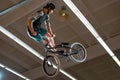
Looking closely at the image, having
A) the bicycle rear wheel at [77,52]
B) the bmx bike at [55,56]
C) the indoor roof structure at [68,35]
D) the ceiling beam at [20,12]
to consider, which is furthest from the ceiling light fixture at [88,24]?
the bmx bike at [55,56]

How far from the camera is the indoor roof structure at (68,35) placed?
25.1 ft

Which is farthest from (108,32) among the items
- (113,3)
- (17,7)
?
(17,7)

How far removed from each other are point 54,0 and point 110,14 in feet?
7.34

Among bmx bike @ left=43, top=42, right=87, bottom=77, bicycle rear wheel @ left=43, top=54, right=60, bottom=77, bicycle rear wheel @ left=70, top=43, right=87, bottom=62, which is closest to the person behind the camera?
bmx bike @ left=43, top=42, right=87, bottom=77

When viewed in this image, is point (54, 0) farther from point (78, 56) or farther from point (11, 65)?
point (11, 65)

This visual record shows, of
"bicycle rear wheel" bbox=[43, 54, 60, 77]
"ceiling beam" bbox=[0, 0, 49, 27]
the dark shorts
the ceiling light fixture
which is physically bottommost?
"bicycle rear wheel" bbox=[43, 54, 60, 77]

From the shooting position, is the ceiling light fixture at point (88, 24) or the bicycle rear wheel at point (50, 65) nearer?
the bicycle rear wheel at point (50, 65)

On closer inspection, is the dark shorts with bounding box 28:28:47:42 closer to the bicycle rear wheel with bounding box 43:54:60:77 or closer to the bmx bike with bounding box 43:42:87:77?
the bmx bike with bounding box 43:42:87:77

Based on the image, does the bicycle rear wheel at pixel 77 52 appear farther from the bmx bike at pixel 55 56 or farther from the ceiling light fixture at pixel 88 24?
the ceiling light fixture at pixel 88 24

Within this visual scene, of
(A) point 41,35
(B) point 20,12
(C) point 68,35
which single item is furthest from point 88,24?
(A) point 41,35

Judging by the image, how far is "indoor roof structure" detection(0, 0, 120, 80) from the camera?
7.65 meters

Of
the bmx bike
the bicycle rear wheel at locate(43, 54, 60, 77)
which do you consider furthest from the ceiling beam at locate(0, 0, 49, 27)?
the bicycle rear wheel at locate(43, 54, 60, 77)

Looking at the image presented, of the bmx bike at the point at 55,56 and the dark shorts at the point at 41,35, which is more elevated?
the dark shorts at the point at 41,35

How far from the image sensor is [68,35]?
9.37 meters
